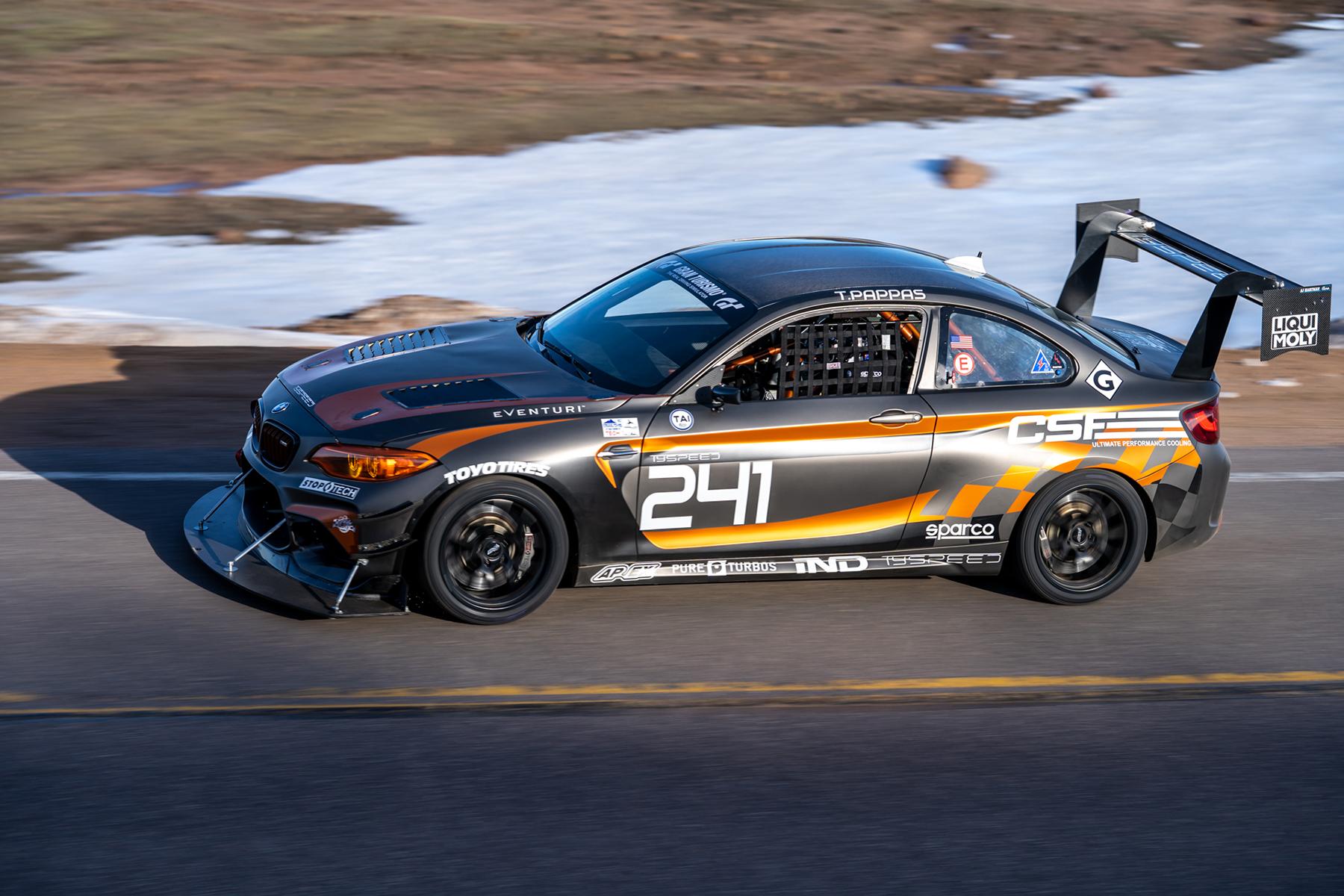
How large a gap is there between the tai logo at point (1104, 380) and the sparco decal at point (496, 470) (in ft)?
8.74

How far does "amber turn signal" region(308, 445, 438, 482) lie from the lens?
6.10 metres

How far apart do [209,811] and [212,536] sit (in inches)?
86.9

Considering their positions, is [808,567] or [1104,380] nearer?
[808,567]

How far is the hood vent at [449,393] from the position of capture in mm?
6414

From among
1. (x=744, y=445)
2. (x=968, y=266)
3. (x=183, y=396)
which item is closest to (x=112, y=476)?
(x=183, y=396)

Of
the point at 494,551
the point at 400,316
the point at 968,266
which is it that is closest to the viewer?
the point at 494,551

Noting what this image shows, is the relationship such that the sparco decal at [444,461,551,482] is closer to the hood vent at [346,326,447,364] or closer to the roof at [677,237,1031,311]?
the hood vent at [346,326,447,364]

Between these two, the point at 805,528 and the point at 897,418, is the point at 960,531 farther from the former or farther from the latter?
the point at 805,528

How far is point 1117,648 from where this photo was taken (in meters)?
6.55

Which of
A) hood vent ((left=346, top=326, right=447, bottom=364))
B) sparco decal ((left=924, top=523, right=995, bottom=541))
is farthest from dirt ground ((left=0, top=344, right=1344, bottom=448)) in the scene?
sparco decal ((left=924, top=523, right=995, bottom=541))

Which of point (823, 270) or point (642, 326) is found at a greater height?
point (823, 270)

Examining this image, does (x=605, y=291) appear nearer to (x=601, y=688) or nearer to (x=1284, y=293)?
(x=601, y=688)

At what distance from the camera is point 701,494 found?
6434 mm

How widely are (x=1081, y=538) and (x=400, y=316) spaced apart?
24.6ft
